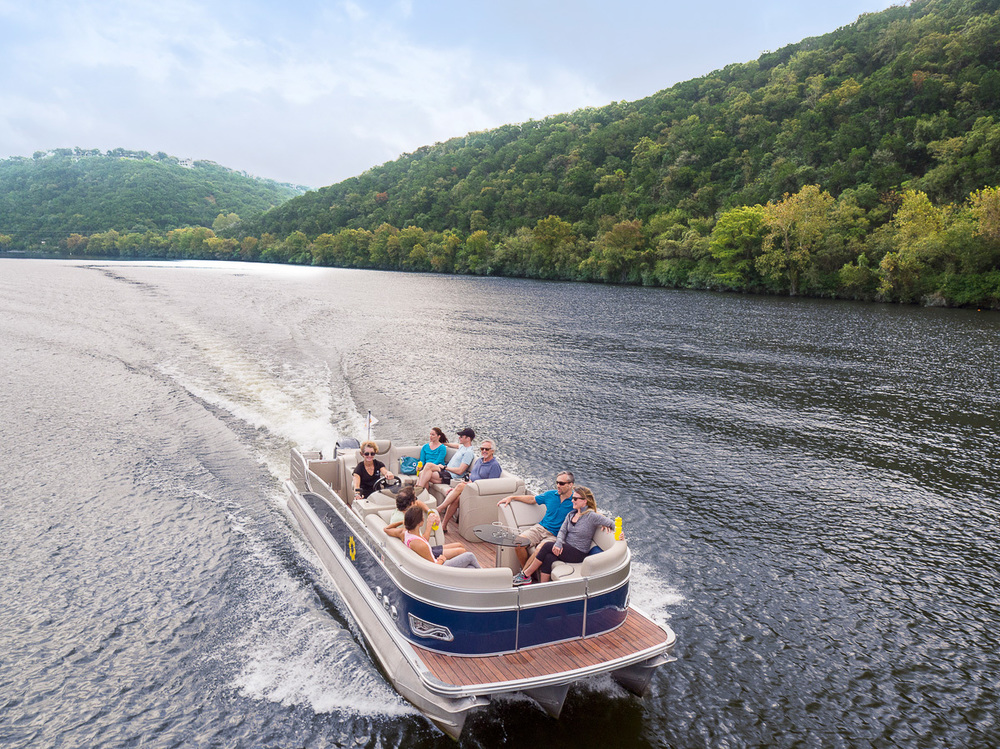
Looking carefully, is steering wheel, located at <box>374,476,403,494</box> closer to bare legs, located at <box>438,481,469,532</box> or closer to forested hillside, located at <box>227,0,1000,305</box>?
bare legs, located at <box>438,481,469,532</box>

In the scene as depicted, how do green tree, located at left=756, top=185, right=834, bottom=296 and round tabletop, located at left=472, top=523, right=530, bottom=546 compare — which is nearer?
round tabletop, located at left=472, top=523, right=530, bottom=546

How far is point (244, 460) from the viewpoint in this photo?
45.6ft

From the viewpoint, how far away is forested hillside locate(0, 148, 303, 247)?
5448 inches

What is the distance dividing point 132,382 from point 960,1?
11217 centimetres

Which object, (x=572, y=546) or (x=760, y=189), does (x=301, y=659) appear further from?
(x=760, y=189)

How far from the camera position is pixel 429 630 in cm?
641

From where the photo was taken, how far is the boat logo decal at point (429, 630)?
6309 millimetres

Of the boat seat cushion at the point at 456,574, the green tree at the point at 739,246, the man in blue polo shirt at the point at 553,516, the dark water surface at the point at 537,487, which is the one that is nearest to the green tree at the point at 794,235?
the green tree at the point at 739,246

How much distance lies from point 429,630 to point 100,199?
179m

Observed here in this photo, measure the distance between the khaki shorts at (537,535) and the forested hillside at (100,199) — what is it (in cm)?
15878

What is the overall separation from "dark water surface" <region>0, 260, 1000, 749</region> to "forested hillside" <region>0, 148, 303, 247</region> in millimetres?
137149

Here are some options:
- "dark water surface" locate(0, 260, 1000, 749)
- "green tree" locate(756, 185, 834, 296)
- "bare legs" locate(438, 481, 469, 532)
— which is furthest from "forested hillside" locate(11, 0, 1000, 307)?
"bare legs" locate(438, 481, 469, 532)

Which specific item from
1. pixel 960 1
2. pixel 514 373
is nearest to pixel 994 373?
pixel 514 373

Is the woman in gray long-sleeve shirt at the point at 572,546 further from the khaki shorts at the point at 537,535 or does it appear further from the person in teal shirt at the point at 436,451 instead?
the person in teal shirt at the point at 436,451
